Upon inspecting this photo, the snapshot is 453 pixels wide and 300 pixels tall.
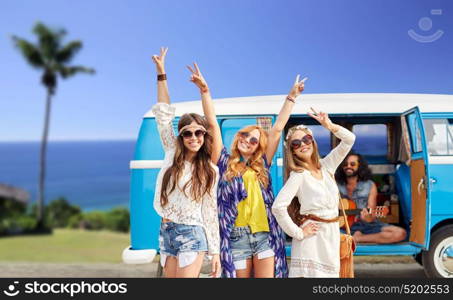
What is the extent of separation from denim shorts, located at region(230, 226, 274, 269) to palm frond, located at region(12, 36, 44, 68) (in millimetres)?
32686

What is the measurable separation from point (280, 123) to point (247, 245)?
0.91 metres

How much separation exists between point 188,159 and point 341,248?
1.29 metres

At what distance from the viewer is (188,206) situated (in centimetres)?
364

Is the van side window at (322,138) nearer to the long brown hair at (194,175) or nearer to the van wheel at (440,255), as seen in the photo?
the van wheel at (440,255)

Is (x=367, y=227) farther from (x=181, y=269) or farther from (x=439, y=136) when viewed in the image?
(x=181, y=269)

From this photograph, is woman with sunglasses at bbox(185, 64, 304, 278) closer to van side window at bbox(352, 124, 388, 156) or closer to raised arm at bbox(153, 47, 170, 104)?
raised arm at bbox(153, 47, 170, 104)

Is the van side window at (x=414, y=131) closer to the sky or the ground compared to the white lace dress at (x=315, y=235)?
closer to the sky

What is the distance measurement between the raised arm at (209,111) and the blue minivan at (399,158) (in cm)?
247

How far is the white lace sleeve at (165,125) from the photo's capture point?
384cm

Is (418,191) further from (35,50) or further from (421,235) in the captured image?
(35,50)

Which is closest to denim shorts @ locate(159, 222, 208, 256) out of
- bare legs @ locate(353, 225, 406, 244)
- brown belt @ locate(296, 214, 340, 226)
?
brown belt @ locate(296, 214, 340, 226)

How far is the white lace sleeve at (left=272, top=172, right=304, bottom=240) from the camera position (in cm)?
382

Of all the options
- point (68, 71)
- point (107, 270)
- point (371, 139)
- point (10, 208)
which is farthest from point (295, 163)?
point (68, 71)

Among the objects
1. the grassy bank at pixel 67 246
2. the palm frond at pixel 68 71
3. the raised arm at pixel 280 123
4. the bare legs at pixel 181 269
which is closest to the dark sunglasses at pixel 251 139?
the raised arm at pixel 280 123
